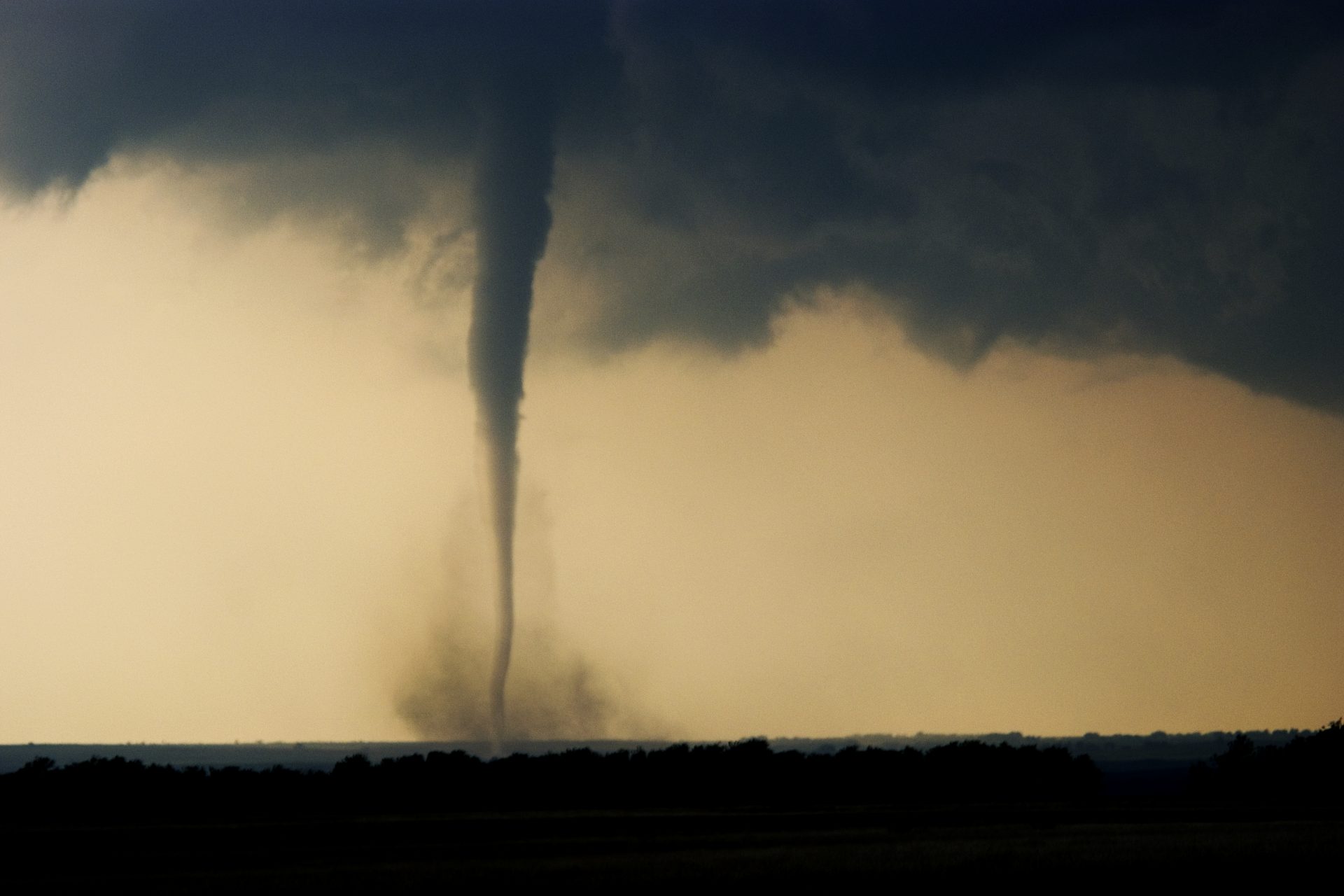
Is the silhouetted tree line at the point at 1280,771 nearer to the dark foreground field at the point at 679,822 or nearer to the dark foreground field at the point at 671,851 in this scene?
the dark foreground field at the point at 679,822

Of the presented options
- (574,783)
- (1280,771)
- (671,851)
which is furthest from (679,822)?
(1280,771)

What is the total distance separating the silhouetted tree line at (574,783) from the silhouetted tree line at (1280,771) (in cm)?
1078

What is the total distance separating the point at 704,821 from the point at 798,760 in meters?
48.5

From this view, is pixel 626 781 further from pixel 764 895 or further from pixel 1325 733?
pixel 764 895

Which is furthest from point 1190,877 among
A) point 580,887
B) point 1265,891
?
point 580,887

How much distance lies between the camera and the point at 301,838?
73.8 meters

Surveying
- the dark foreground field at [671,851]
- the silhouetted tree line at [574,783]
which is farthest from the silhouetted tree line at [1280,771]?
the dark foreground field at [671,851]

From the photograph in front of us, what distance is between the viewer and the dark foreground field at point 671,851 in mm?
52875

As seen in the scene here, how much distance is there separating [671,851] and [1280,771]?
88.4 meters

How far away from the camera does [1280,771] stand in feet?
438

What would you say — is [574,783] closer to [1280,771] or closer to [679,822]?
[679,822]

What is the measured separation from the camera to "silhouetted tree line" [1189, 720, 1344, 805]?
4951 inches

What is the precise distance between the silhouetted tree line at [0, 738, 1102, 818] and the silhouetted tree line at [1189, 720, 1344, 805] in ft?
35.4

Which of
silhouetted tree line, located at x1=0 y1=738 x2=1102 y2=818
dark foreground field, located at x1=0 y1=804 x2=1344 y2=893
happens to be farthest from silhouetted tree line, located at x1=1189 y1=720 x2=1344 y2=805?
dark foreground field, located at x1=0 y1=804 x2=1344 y2=893
